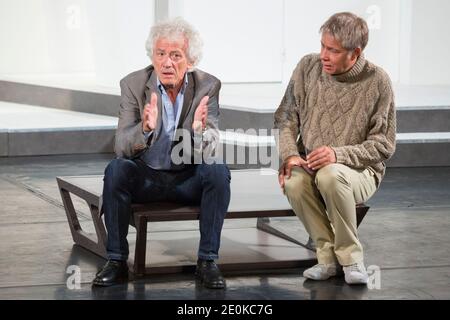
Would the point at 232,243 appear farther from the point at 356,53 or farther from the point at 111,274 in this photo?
the point at 356,53

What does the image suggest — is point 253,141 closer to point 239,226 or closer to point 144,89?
point 239,226

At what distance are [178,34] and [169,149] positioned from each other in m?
0.46

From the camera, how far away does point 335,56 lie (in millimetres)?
4176

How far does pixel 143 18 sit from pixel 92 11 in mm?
725

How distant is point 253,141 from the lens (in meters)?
7.07

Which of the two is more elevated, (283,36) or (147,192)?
(283,36)

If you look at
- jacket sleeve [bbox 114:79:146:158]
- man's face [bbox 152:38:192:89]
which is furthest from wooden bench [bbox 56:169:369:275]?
man's face [bbox 152:38:192:89]

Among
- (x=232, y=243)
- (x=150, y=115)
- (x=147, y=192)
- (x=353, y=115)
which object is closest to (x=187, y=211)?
(x=147, y=192)

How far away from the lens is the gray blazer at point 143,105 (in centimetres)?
413

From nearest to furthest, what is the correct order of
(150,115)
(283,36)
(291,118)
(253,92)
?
(150,115) < (291,118) < (253,92) < (283,36)

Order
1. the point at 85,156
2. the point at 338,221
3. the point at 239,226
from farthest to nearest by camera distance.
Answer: the point at 85,156 → the point at 239,226 → the point at 338,221

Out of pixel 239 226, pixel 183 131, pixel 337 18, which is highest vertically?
pixel 337 18
